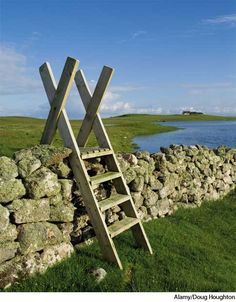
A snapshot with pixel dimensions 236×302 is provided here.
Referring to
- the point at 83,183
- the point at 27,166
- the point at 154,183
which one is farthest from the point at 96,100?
the point at 154,183

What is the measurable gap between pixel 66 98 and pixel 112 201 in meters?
2.08

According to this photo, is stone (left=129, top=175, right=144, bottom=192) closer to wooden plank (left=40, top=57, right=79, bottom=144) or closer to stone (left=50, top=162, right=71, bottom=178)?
stone (left=50, top=162, right=71, bottom=178)

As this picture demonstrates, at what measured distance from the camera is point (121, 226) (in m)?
7.81

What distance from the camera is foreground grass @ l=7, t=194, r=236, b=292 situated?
6672 mm

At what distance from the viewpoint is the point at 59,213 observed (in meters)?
7.51

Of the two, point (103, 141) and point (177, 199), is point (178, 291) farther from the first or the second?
point (177, 199)

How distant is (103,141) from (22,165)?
201 centimetres

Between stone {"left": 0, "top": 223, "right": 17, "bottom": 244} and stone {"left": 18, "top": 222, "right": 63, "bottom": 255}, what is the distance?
14cm

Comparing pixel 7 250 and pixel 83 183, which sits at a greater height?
pixel 83 183

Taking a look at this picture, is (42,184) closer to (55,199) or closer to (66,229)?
(55,199)

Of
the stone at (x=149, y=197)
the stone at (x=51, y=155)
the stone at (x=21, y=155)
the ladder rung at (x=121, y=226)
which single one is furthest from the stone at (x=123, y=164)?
the stone at (x=21, y=155)

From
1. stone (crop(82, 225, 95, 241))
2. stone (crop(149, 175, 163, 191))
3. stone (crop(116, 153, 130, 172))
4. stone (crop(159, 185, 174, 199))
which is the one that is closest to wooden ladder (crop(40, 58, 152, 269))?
stone (crop(82, 225, 95, 241))
